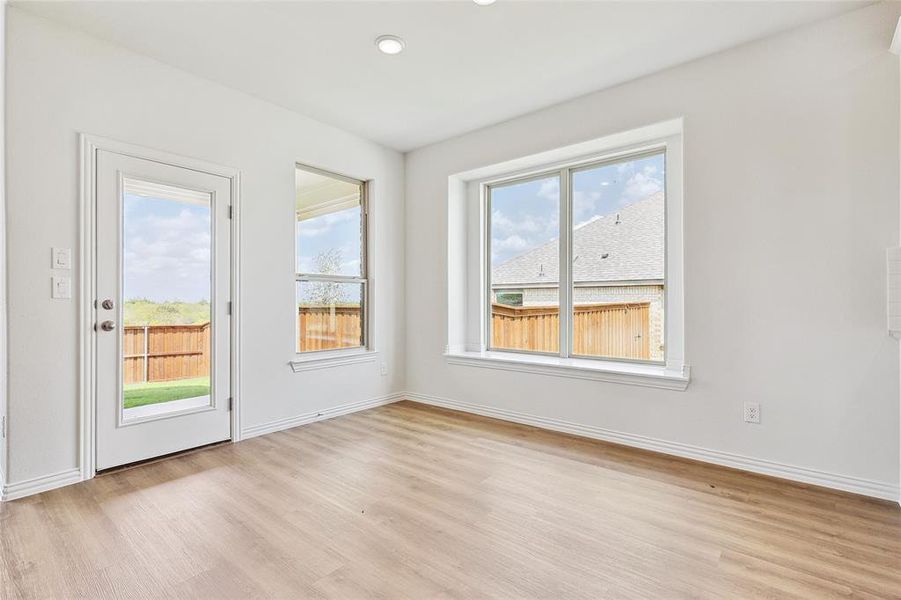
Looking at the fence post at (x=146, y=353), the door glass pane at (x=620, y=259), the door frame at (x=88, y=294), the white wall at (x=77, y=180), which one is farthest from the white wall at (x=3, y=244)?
the door glass pane at (x=620, y=259)

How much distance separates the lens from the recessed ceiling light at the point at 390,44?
269 centimetres

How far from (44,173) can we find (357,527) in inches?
101

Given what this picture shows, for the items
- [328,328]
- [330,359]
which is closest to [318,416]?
[330,359]

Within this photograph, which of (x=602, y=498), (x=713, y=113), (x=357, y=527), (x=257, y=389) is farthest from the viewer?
(x=257, y=389)

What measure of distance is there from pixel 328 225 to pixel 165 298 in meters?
1.55

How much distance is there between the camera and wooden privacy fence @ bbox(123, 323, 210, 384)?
2844mm

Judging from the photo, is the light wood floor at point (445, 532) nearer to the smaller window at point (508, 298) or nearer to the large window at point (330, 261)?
the large window at point (330, 261)

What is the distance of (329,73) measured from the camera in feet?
10.2

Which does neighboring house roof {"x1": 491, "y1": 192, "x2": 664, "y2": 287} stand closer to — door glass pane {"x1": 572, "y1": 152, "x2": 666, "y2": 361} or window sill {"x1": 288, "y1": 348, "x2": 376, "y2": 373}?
door glass pane {"x1": 572, "y1": 152, "x2": 666, "y2": 361}

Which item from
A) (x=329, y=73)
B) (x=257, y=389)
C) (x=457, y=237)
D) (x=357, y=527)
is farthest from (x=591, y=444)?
(x=329, y=73)

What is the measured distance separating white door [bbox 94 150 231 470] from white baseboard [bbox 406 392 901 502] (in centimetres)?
226

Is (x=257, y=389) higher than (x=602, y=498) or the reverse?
higher

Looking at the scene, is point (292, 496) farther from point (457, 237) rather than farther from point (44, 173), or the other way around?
point (457, 237)

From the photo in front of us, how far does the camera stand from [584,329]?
3811mm
